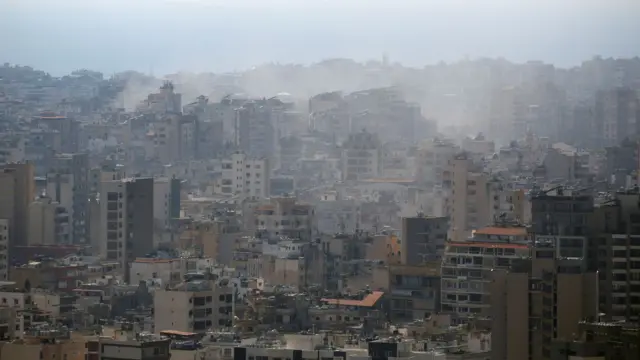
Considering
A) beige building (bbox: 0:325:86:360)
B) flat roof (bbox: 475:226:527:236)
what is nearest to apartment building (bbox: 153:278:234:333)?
beige building (bbox: 0:325:86:360)

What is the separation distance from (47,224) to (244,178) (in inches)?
235

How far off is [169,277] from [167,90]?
2108 cm

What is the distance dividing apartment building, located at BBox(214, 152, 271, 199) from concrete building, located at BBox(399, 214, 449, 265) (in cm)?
804

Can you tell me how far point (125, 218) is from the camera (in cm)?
2120

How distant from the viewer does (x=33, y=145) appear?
1222 inches

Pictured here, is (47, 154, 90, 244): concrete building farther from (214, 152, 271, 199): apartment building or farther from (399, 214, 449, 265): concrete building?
(399, 214, 449, 265): concrete building

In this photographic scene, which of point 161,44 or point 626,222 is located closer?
point 626,222

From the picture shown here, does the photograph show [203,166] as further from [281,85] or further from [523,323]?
[523,323]

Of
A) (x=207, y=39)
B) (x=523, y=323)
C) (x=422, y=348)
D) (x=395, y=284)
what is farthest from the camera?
(x=207, y=39)

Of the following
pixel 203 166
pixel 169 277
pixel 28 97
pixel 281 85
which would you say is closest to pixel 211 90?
pixel 281 85

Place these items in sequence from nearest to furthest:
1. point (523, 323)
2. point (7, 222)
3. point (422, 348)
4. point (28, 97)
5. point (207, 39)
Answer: point (523, 323), point (422, 348), point (7, 222), point (28, 97), point (207, 39)

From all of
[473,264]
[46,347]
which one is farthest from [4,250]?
[46,347]

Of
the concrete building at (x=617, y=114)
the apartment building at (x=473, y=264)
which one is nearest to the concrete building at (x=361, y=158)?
the concrete building at (x=617, y=114)

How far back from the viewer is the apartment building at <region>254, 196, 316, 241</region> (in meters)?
22.6
